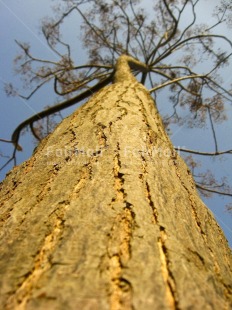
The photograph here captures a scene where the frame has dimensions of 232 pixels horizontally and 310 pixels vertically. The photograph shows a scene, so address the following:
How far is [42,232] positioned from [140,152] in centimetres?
76

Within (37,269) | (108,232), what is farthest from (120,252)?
(37,269)

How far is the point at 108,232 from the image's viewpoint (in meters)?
0.94

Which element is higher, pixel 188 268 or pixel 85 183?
pixel 85 183

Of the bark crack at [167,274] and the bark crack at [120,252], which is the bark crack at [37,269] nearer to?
the bark crack at [120,252]

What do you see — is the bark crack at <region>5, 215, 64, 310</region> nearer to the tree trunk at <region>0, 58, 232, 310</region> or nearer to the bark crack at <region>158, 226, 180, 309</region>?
the tree trunk at <region>0, 58, 232, 310</region>

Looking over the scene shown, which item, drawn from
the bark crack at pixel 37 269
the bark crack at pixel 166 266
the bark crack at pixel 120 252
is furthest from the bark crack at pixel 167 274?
the bark crack at pixel 37 269

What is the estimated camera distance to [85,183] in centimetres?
125

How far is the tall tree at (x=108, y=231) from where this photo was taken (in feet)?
2.36

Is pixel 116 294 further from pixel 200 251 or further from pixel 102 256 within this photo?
pixel 200 251

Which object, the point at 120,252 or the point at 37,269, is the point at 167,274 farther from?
the point at 37,269

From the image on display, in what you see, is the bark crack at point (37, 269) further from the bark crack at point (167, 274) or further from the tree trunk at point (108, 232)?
the bark crack at point (167, 274)

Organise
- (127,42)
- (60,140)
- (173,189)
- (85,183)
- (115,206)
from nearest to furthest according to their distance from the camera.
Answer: (115,206)
(85,183)
(173,189)
(60,140)
(127,42)

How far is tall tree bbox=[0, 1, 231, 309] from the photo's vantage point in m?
0.72

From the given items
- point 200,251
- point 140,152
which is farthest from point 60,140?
point 200,251
